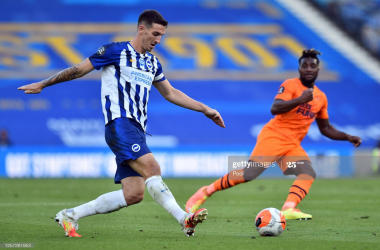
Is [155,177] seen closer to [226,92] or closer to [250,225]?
[250,225]

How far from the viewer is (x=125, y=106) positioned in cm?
530

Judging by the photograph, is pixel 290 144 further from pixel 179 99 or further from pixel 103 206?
pixel 103 206

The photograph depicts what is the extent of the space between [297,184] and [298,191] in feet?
0.32

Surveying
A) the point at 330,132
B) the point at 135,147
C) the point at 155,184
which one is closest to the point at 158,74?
the point at 135,147

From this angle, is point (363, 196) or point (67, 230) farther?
point (363, 196)

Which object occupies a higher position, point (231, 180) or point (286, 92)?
point (286, 92)

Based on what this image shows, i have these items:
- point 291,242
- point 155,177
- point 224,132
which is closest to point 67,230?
point 155,177

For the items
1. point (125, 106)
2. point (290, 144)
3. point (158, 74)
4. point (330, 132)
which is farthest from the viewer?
point (330, 132)

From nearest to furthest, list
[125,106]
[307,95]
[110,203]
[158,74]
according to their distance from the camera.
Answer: [125,106] → [110,203] → [158,74] → [307,95]

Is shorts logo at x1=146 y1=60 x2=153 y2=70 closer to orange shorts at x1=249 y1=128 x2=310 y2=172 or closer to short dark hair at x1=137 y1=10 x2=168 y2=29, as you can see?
short dark hair at x1=137 y1=10 x2=168 y2=29

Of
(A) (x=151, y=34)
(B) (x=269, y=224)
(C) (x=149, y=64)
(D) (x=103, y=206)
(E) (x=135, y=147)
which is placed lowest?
(B) (x=269, y=224)

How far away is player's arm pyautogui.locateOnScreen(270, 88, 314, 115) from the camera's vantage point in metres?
6.93

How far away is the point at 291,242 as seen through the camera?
5.15 meters

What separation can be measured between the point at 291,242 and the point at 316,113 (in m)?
2.91
